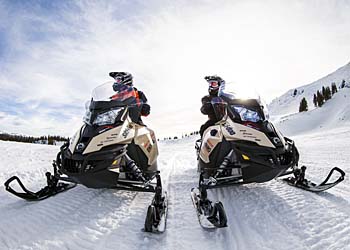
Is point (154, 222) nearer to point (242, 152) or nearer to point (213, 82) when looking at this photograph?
point (242, 152)

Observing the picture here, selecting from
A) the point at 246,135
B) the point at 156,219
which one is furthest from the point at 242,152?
the point at 156,219

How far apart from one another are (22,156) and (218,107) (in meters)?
6.50

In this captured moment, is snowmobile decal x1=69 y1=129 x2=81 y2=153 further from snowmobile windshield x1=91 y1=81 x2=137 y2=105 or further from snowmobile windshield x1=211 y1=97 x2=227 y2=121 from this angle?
snowmobile windshield x1=211 y1=97 x2=227 y2=121

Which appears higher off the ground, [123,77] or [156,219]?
[123,77]

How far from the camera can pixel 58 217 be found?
3.11 meters

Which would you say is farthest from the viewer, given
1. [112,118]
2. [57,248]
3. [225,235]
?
[112,118]

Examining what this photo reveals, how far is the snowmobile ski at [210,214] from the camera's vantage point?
8.71ft

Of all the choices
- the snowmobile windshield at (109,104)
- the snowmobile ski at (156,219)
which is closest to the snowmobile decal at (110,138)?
the snowmobile windshield at (109,104)

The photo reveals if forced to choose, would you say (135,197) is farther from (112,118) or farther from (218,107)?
(218,107)

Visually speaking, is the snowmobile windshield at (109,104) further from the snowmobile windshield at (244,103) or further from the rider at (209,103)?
the rider at (209,103)

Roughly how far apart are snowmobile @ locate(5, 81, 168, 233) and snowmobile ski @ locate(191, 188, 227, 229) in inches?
15.6

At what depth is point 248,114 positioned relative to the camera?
364cm

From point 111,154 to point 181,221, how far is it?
3.67 ft

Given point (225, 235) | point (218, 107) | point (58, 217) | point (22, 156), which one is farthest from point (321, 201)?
Result: point (22, 156)
